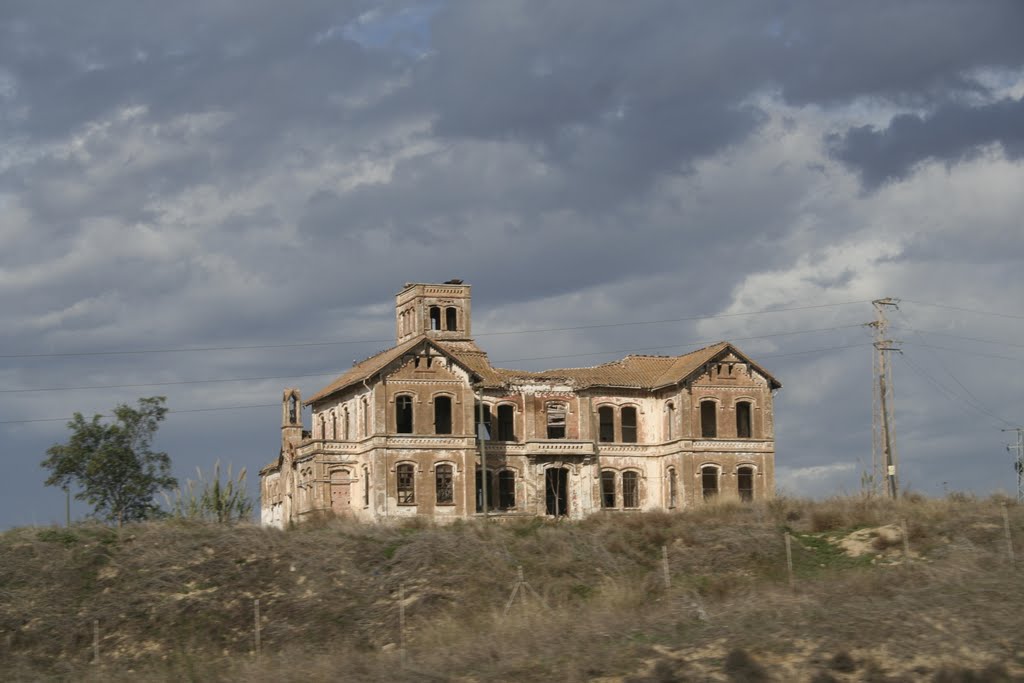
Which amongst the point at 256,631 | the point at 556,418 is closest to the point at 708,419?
the point at 556,418

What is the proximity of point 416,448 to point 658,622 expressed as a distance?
3094cm

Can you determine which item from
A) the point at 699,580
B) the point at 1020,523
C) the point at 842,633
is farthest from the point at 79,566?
the point at 1020,523

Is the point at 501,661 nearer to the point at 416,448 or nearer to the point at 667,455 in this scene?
the point at 416,448

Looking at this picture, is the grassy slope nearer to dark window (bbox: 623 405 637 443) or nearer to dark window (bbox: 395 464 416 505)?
dark window (bbox: 395 464 416 505)

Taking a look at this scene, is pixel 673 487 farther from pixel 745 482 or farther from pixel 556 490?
pixel 556 490

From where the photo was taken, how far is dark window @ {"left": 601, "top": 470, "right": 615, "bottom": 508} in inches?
2382

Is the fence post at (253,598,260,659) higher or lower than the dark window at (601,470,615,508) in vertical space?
lower

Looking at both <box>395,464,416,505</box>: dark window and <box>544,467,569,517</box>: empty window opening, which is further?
<box>544,467,569,517</box>: empty window opening

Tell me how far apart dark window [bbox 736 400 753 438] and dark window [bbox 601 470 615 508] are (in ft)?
21.0

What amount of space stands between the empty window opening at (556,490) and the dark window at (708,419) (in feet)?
22.4

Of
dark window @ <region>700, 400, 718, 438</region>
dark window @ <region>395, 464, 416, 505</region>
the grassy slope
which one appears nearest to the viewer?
the grassy slope

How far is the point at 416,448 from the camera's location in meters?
56.8

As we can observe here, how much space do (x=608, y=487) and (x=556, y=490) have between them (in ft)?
8.27

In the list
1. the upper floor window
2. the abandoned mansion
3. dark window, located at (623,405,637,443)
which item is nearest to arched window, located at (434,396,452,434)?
the abandoned mansion
